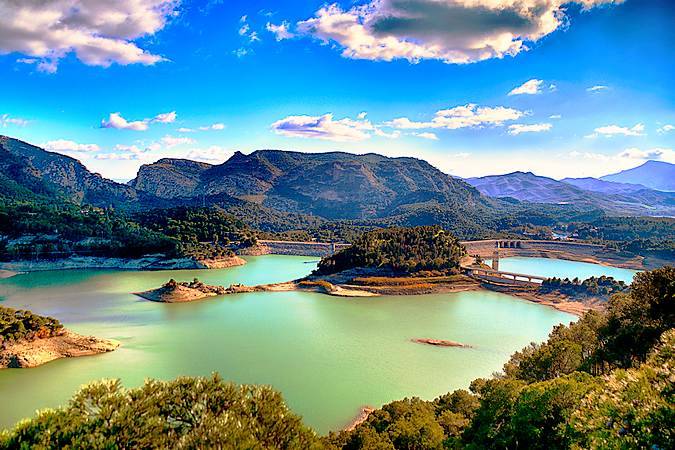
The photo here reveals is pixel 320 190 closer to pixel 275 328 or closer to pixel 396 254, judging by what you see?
pixel 396 254

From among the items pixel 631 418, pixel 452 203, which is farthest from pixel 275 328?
pixel 452 203

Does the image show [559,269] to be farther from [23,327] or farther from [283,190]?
[283,190]

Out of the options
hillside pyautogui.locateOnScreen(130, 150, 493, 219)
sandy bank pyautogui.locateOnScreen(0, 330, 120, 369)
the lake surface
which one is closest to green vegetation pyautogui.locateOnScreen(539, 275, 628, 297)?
the lake surface

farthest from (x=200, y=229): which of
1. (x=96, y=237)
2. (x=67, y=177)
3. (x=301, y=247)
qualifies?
(x=67, y=177)

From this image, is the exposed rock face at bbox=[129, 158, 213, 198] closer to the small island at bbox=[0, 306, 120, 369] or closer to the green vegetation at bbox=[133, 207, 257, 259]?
the green vegetation at bbox=[133, 207, 257, 259]

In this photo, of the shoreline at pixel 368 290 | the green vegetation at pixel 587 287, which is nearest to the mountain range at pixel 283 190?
the green vegetation at pixel 587 287
